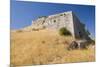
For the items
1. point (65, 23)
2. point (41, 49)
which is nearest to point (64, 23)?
point (65, 23)

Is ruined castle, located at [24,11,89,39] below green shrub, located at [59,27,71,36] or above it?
above

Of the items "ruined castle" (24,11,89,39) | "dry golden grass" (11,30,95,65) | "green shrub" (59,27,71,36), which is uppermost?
"ruined castle" (24,11,89,39)

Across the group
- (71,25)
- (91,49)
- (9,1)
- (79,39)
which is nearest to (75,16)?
(71,25)

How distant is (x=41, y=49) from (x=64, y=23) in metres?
0.39

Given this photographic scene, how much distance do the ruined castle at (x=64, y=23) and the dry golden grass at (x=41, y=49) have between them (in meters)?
0.07

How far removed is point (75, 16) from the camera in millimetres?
2219

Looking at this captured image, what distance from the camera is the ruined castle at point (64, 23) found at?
6.85 feet

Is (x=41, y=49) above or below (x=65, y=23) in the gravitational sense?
below

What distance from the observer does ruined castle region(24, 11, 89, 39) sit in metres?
2.09

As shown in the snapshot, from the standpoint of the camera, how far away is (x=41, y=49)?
81.8 inches

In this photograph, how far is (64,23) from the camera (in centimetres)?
217

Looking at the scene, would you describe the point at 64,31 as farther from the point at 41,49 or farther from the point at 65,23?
the point at 41,49

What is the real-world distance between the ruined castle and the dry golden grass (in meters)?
0.07

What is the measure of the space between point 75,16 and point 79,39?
27cm
